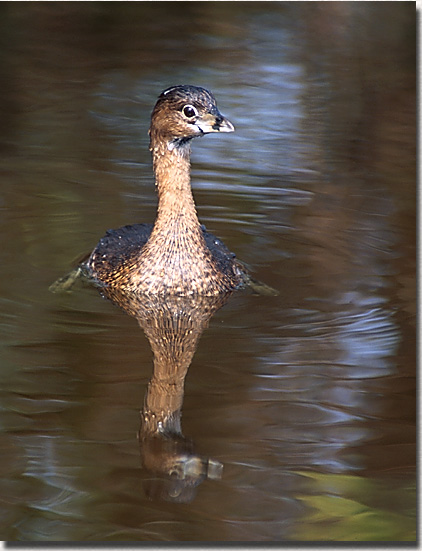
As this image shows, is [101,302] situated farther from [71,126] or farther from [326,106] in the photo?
[326,106]

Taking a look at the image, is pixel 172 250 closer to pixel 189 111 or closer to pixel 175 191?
pixel 175 191

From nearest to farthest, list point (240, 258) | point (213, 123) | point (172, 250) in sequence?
point (213, 123), point (172, 250), point (240, 258)

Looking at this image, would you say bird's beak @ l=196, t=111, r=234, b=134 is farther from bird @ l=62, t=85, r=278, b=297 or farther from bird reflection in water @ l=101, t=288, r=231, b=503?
bird reflection in water @ l=101, t=288, r=231, b=503

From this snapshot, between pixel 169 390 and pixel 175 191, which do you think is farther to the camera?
pixel 175 191

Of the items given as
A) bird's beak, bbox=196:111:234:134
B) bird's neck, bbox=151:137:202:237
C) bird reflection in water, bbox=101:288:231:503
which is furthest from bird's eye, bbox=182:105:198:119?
bird reflection in water, bbox=101:288:231:503

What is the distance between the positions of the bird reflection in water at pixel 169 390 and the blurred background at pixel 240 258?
0.24 ft

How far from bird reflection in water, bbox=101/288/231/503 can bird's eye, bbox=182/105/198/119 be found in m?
1.24

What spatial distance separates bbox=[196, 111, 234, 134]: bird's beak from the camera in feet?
22.8

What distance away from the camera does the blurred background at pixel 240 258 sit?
5.11 m

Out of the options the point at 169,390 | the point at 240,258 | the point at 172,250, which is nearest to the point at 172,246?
the point at 172,250

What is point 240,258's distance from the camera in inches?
321

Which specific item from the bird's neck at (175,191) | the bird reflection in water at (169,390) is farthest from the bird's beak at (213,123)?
the bird reflection in water at (169,390)

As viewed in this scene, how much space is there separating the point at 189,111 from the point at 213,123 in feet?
0.65

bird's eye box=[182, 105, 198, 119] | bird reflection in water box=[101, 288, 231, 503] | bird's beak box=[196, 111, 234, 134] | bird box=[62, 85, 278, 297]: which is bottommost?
bird reflection in water box=[101, 288, 231, 503]
